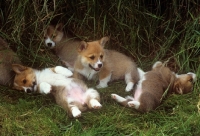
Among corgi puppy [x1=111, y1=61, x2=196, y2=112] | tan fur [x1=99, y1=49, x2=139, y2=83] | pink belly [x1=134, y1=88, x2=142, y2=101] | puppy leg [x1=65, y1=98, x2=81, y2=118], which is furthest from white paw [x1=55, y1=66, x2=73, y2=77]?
pink belly [x1=134, y1=88, x2=142, y2=101]

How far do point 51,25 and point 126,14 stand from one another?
40.8 inches

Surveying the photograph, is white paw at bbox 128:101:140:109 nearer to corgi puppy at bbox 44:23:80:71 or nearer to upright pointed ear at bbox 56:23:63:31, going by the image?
corgi puppy at bbox 44:23:80:71

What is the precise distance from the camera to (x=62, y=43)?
524cm

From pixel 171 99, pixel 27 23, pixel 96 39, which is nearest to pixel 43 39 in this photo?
pixel 27 23

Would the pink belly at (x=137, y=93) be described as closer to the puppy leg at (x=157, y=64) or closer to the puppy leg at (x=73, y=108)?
the puppy leg at (x=157, y=64)

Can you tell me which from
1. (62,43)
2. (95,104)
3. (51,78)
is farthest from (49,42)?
(95,104)

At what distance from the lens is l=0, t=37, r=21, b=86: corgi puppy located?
4.69 metres

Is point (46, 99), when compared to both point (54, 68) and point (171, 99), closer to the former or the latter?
point (54, 68)

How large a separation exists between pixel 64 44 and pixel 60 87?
0.98m

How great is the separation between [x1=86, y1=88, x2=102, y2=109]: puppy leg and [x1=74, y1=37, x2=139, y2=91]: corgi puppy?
0.39m

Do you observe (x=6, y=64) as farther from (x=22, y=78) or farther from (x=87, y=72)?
(x=87, y=72)

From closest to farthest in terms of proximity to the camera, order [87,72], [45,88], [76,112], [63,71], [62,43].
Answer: [76,112] < [45,88] < [63,71] < [87,72] < [62,43]

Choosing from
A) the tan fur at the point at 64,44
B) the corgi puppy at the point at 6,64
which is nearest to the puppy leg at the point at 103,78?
the tan fur at the point at 64,44

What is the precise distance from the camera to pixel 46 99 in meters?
→ 4.43
